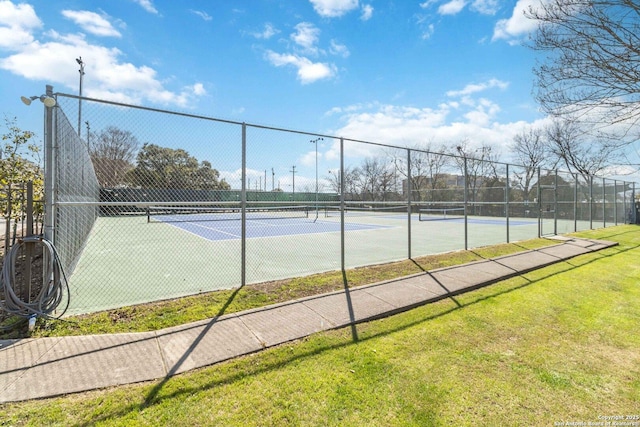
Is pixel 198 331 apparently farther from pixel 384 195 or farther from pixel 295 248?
pixel 384 195

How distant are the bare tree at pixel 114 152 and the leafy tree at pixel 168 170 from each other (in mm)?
124

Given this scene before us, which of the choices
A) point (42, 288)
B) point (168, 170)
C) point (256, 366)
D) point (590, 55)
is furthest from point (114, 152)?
point (590, 55)

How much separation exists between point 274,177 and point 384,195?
19169 mm

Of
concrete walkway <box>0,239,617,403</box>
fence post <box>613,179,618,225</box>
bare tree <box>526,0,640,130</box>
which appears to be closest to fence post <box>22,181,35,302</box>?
concrete walkway <box>0,239,617,403</box>

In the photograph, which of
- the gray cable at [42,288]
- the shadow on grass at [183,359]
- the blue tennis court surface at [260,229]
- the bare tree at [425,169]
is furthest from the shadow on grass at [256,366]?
the bare tree at [425,169]

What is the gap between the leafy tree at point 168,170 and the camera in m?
4.23

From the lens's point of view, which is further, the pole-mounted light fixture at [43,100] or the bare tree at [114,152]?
the bare tree at [114,152]

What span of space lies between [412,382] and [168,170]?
411 cm

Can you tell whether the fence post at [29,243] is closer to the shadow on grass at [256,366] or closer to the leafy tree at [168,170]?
the leafy tree at [168,170]

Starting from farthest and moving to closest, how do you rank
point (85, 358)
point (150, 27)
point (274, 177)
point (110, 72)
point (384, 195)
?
point (384, 195) < point (110, 72) < point (150, 27) < point (274, 177) < point (85, 358)

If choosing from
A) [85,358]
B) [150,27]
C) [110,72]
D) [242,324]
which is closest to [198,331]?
[242,324]

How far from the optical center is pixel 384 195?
23.7 meters

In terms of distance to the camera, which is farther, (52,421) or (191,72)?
Answer: (191,72)

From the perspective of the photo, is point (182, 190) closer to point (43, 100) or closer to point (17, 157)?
point (43, 100)
